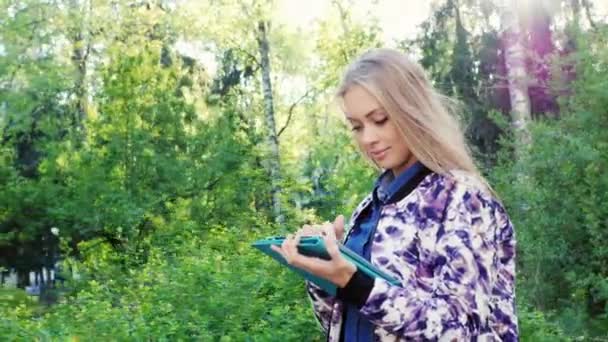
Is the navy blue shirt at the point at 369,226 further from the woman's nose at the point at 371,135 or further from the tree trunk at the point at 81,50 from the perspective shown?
the tree trunk at the point at 81,50

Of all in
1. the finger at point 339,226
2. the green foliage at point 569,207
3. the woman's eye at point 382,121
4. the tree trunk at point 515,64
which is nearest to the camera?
the woman's eye at point 382,121

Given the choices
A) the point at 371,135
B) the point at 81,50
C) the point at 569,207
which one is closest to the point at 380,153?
the point at 371,135

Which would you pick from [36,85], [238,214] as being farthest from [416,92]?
[36,85]

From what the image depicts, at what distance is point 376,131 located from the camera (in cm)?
176

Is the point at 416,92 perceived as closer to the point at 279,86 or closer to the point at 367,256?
the point at 367,256

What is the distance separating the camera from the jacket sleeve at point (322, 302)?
6.29 feet

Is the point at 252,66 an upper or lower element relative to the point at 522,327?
upper

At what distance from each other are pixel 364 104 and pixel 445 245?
35 cm

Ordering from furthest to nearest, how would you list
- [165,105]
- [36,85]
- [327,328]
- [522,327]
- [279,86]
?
[279,86] → [36,85] → [165,105] → [522,327] → [327,328]

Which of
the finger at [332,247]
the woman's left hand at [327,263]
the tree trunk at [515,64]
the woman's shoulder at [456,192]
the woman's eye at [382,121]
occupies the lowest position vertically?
the woman's left hand at [327,263]

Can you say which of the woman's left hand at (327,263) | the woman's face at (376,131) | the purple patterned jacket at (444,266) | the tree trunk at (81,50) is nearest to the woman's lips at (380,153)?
the woman's face at (376,131)

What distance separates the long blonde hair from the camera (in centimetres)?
172

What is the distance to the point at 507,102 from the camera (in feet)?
→ 45.0

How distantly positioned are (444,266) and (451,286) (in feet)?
0.14
